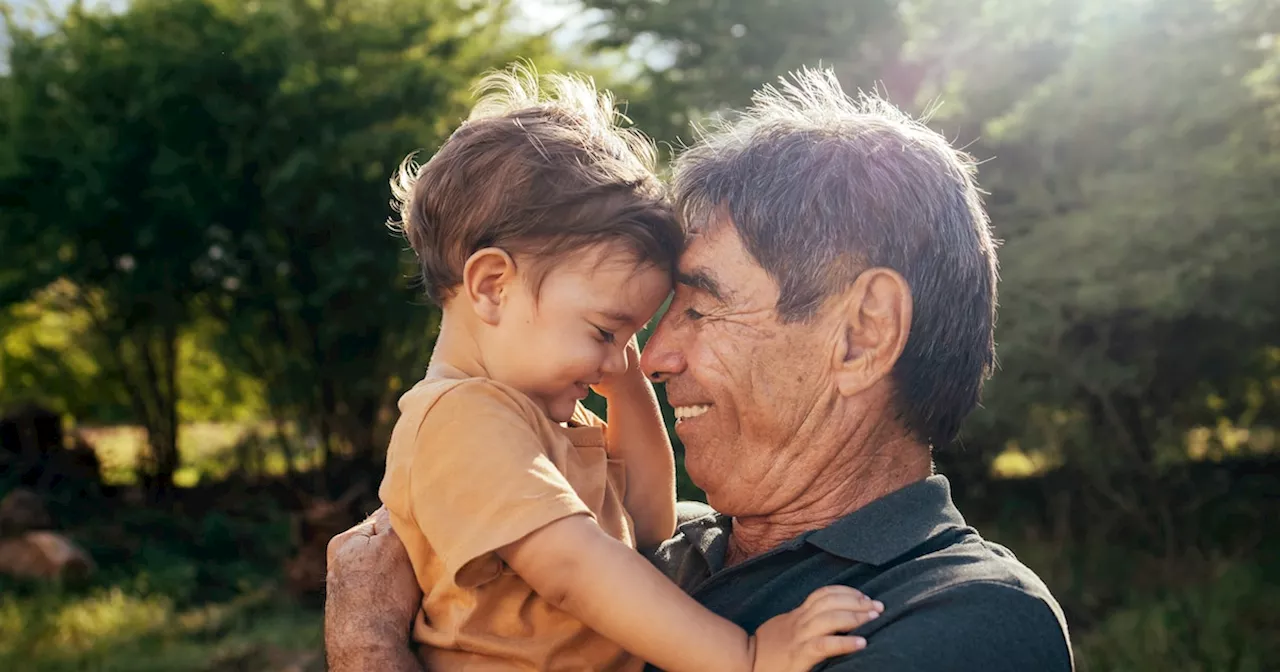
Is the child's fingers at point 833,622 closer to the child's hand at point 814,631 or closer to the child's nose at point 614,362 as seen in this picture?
the child's hand at point 814,631

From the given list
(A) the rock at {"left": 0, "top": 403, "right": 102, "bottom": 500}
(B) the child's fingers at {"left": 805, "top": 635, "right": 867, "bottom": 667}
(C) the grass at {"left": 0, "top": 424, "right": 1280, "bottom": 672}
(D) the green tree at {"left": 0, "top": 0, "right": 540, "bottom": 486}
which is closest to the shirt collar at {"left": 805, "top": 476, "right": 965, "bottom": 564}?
(B) the child's fingers at {"left": 805, "top": 635, "right": 867, "bottom": 667}

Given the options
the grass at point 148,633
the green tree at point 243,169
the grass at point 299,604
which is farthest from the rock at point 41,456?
the grass at point 148,633

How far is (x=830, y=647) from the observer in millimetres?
1681

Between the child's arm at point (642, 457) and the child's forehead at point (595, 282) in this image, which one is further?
the child's arm at point (642, 457)

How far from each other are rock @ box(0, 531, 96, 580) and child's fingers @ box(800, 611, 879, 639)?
7.31m

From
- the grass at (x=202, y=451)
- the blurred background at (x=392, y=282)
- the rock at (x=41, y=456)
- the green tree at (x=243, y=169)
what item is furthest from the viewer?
the grass at (x=202, y=451)

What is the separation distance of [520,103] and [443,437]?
71 centimetres

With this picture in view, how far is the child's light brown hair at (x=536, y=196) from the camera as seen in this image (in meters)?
2.00

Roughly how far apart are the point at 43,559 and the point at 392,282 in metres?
2.85

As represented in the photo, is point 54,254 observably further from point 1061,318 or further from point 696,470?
point 696,470

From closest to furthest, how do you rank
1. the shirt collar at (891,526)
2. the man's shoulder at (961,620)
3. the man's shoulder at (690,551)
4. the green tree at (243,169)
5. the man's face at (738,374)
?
1. the man's shoulder at (961,620)
2. the shirt collar at (891,526)
3. the man's face at (738,374)
4. the man's shoulder at (690,551)
5. the green tree at (243,169)

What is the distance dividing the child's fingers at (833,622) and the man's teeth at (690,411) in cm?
59

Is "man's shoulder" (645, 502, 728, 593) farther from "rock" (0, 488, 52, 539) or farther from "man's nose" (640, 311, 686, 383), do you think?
"rock" (0, 488, 52, 539)

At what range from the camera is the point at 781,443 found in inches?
87.5
